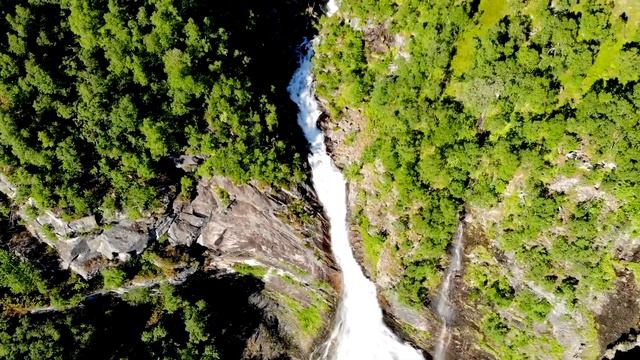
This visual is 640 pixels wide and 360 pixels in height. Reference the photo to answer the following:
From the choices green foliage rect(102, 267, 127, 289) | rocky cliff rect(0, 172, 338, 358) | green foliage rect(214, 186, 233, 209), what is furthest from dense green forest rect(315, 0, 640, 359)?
green foliage rect(102, 267, 127, 289)

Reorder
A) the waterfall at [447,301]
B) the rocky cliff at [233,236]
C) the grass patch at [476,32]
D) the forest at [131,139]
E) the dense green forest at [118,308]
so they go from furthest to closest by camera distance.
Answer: the rocky cliff at [233,236]
the dense green forest at [118,308]
the waterfall at [447,301]
the grass patch at [476,32]
the forest at [131,139]

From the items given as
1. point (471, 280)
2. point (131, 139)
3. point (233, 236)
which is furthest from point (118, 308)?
point (471, 280)

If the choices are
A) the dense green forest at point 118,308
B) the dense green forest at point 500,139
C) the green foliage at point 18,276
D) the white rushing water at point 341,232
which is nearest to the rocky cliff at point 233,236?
the white rushing water at point 341,232

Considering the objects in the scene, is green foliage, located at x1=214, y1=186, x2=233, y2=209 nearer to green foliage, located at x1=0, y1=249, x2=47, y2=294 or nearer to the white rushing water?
the white rushing water

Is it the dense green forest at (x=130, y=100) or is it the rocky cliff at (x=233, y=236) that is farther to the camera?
the rocky cliff at (x=233, y=236)

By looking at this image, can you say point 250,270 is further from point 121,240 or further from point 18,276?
point 18,276

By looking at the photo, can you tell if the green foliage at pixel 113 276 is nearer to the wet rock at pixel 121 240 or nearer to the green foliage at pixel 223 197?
the wet rock at pixel 121 240
